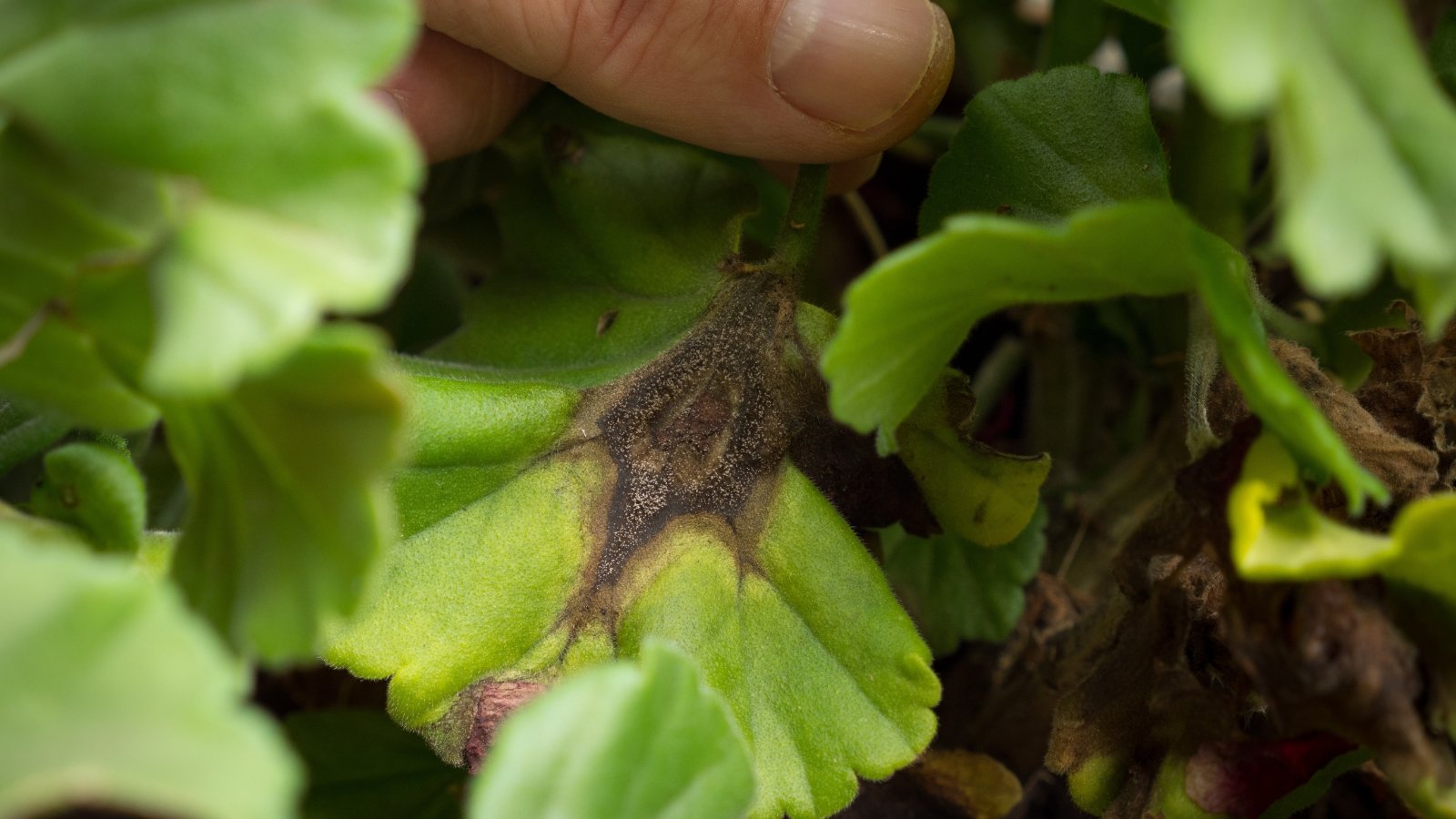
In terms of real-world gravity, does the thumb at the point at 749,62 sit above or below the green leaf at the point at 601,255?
above

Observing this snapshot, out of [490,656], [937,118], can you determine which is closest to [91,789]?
[490,656]

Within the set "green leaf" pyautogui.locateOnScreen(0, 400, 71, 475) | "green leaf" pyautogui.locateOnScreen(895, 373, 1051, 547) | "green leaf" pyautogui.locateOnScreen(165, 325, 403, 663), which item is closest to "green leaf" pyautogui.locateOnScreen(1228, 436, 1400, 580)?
"green leaf" pyautogui.locateOnScreen(895, 373, 1051, 547)

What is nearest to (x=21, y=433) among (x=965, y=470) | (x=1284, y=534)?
(x=965, y=470)

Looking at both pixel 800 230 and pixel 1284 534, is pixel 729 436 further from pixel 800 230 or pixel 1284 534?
pixel 1284 534

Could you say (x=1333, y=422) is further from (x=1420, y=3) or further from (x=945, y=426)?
(x=1420, y=3)

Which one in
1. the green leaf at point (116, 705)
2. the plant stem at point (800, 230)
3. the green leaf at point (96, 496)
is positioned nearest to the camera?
the green leaf at point (116, 705)

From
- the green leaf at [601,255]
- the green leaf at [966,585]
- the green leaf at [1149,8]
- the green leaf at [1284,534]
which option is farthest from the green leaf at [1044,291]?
the green leaf at [966,585]

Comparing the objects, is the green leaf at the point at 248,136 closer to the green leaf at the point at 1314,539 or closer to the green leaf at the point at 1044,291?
the green leaf at the point at 1044,291
